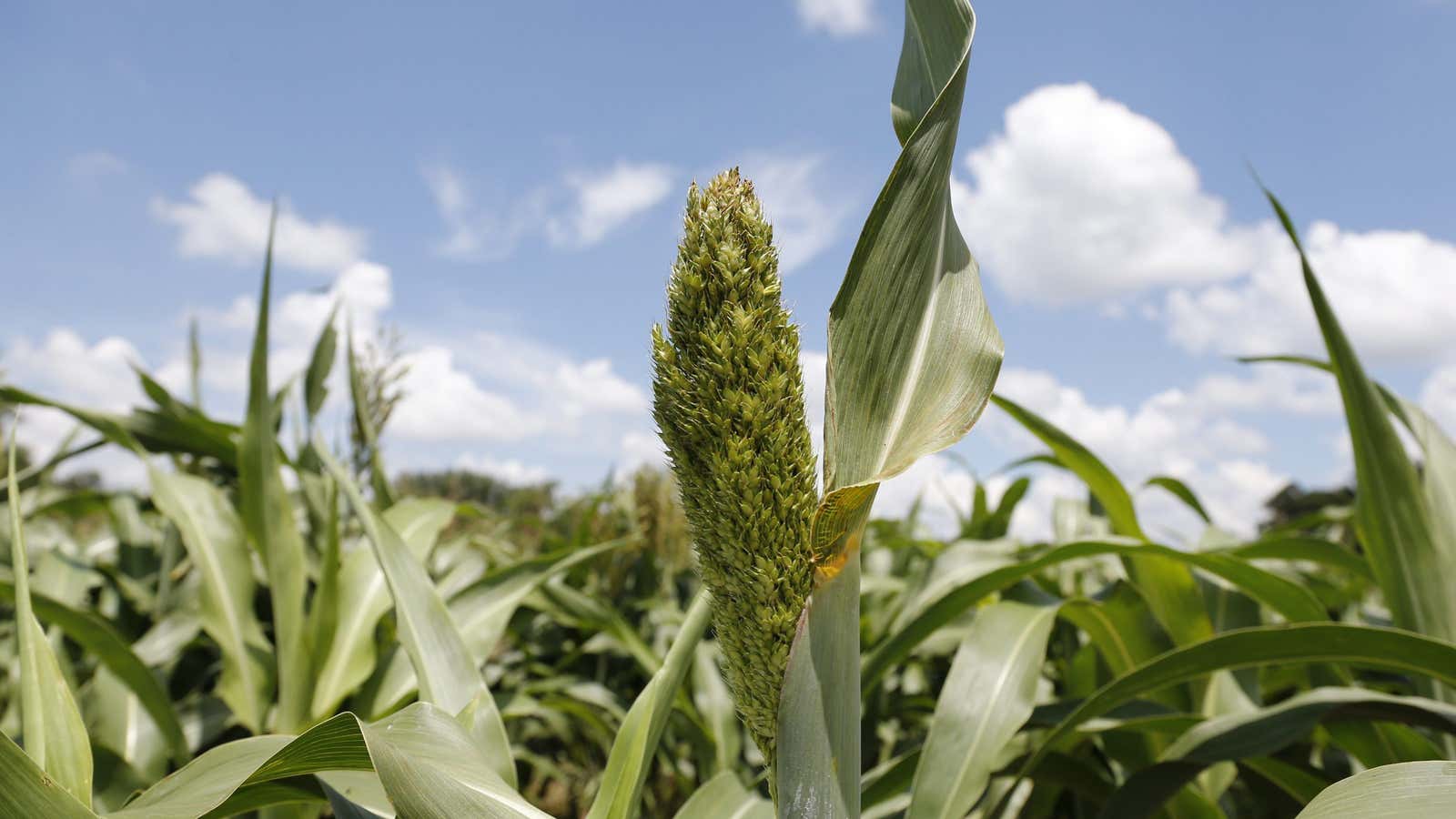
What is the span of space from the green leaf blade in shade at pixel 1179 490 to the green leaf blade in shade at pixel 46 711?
254 centimetres

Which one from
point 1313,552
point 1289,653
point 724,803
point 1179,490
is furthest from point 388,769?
point 1179,490

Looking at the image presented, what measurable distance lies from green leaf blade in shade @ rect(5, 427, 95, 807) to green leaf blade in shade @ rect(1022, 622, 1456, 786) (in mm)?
1304

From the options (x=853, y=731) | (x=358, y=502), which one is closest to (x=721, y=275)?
(x=853, y=731)

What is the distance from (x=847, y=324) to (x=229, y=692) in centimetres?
190

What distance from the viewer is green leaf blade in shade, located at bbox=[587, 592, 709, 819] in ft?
2.84

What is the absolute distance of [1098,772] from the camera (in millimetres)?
1668

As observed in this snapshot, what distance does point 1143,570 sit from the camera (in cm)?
172

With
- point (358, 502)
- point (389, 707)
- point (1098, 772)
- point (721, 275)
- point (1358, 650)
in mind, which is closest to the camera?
point (721, 275)

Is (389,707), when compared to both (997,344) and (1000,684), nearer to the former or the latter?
(1000,684)

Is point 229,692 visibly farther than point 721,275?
Yes

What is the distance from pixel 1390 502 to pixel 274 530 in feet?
7.43

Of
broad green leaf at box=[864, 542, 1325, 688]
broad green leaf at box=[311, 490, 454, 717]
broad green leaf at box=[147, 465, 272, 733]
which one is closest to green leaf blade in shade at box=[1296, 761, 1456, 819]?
broad green leaf at box=[864, 542, 1325, 688]

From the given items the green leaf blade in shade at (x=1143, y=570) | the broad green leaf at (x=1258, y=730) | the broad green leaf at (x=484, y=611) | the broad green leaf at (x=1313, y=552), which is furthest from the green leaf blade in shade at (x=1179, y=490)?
the broad green leaf at (x=484, y=611)

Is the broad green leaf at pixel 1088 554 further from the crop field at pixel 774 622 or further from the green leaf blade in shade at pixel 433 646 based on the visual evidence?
the green leaf blade in shade at pixel 433 646
